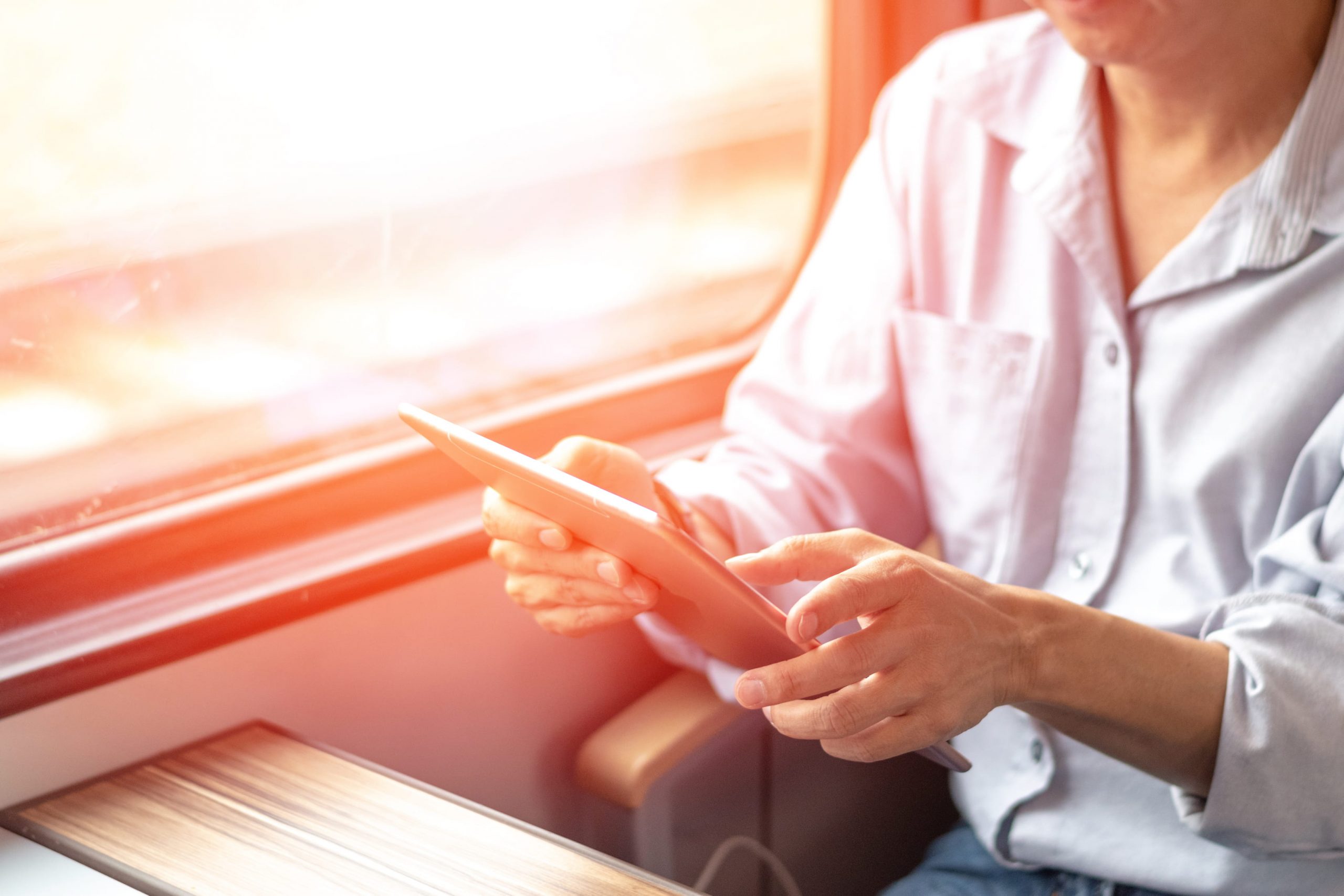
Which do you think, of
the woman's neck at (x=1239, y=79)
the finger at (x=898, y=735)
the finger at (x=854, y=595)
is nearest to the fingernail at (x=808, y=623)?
the finger at (x=854, y=595)

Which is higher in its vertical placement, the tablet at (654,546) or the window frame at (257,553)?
the tablet at (654,546)

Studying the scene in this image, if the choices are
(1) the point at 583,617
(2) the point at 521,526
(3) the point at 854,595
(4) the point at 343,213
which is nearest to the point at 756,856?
Answer: (1) the point at 583,617

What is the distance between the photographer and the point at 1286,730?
91 cm

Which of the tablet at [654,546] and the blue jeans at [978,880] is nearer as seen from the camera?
the tablet at [654,546]

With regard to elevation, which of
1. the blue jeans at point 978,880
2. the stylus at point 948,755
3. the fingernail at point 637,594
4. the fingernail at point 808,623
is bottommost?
the blue jeans at point 978,880

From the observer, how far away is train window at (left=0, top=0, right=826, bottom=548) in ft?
→ 3.58

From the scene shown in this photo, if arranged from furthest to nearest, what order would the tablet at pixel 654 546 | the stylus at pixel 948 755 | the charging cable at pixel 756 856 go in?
the charging cable at pixel 756 856 → the stylus at pixel 948 755 → the tablet at pixel 654 546

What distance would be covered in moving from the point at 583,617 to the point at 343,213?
599 mm

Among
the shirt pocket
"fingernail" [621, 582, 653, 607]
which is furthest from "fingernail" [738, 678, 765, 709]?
the shirt pocket

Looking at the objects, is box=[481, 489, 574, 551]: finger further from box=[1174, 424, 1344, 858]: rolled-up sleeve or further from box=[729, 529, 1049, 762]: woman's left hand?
box=[1174, 424, 1344, 858]: rolled-up sleeve

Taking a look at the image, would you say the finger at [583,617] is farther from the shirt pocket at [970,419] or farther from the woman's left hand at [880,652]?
the shirt pocket at [970,419]

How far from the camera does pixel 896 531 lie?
1361 mm

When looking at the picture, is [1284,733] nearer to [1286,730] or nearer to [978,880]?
[1286,730]

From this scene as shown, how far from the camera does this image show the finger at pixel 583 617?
0.98 m
